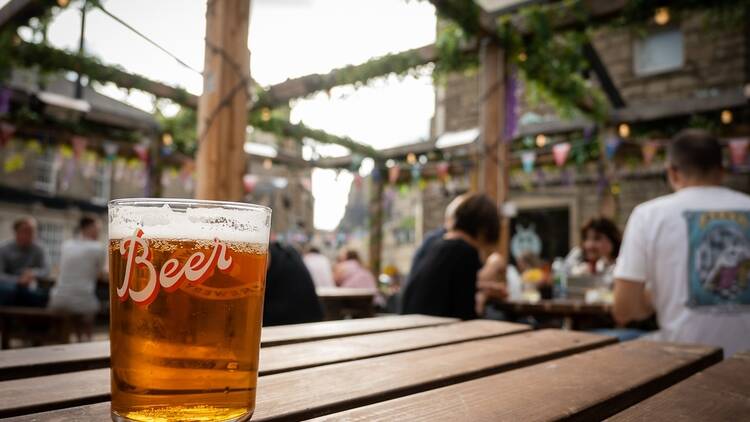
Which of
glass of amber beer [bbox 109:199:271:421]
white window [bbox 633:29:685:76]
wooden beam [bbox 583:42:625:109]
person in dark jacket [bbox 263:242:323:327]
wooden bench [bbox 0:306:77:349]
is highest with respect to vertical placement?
white window [bbox 633:29:685:76]

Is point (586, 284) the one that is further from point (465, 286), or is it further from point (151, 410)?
point (151, 410)

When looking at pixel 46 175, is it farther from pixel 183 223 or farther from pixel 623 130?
pixel 183 223

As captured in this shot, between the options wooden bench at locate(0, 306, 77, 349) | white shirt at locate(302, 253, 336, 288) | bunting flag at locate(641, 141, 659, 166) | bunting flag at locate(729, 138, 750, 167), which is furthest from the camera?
bunting flag at locate(641, 141, 659, 166)

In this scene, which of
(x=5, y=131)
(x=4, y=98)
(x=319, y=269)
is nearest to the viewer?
(x=319, y=269)

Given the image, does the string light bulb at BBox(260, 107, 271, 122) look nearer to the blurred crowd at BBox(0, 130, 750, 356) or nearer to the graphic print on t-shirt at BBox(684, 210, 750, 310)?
the blurred crowd at BBox(0, 130, 750, 356)

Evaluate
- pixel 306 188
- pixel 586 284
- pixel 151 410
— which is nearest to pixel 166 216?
pixel 151 410

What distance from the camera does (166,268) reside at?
532 mm

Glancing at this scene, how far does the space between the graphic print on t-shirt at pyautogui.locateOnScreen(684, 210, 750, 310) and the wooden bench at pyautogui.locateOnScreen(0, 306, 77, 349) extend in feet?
13.8

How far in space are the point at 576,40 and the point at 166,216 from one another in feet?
17.8

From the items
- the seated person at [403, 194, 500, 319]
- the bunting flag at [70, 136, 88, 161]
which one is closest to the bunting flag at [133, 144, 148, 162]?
the bunting flag at [70, 136, 88, 161]

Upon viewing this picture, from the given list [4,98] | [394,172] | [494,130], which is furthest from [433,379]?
[394,172]

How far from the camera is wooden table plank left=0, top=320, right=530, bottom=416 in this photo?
2.11 ft

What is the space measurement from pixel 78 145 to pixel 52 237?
387 inches

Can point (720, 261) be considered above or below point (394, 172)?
below
